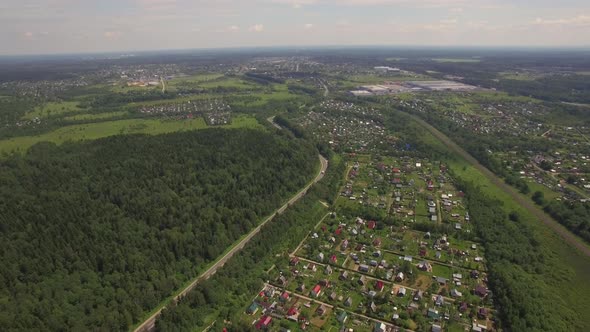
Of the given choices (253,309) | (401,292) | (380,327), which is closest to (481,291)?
(401,292)

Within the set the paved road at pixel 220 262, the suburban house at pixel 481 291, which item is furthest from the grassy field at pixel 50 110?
the suburban house at pixel 481 291

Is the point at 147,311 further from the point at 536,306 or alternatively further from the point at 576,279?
the point at 576,279

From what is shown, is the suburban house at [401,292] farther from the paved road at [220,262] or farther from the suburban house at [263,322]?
the paved road at [220,262]

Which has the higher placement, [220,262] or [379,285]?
[379,285]

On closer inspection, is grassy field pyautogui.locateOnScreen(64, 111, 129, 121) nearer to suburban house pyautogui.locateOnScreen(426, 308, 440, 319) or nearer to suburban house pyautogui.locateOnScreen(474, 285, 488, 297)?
suburban house pyautogui.locateOnScreen(426, 308, 440, 319)

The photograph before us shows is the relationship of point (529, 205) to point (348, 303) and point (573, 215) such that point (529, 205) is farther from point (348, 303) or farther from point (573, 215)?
point (348, 303)

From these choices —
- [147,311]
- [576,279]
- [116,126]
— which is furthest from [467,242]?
[116,126]

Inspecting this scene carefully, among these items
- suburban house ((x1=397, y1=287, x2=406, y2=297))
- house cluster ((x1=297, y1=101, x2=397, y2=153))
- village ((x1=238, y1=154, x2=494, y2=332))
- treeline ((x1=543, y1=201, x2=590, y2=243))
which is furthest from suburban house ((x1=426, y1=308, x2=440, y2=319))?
house cluster ((x1=297, y1=101, x2=397, y2=153))
